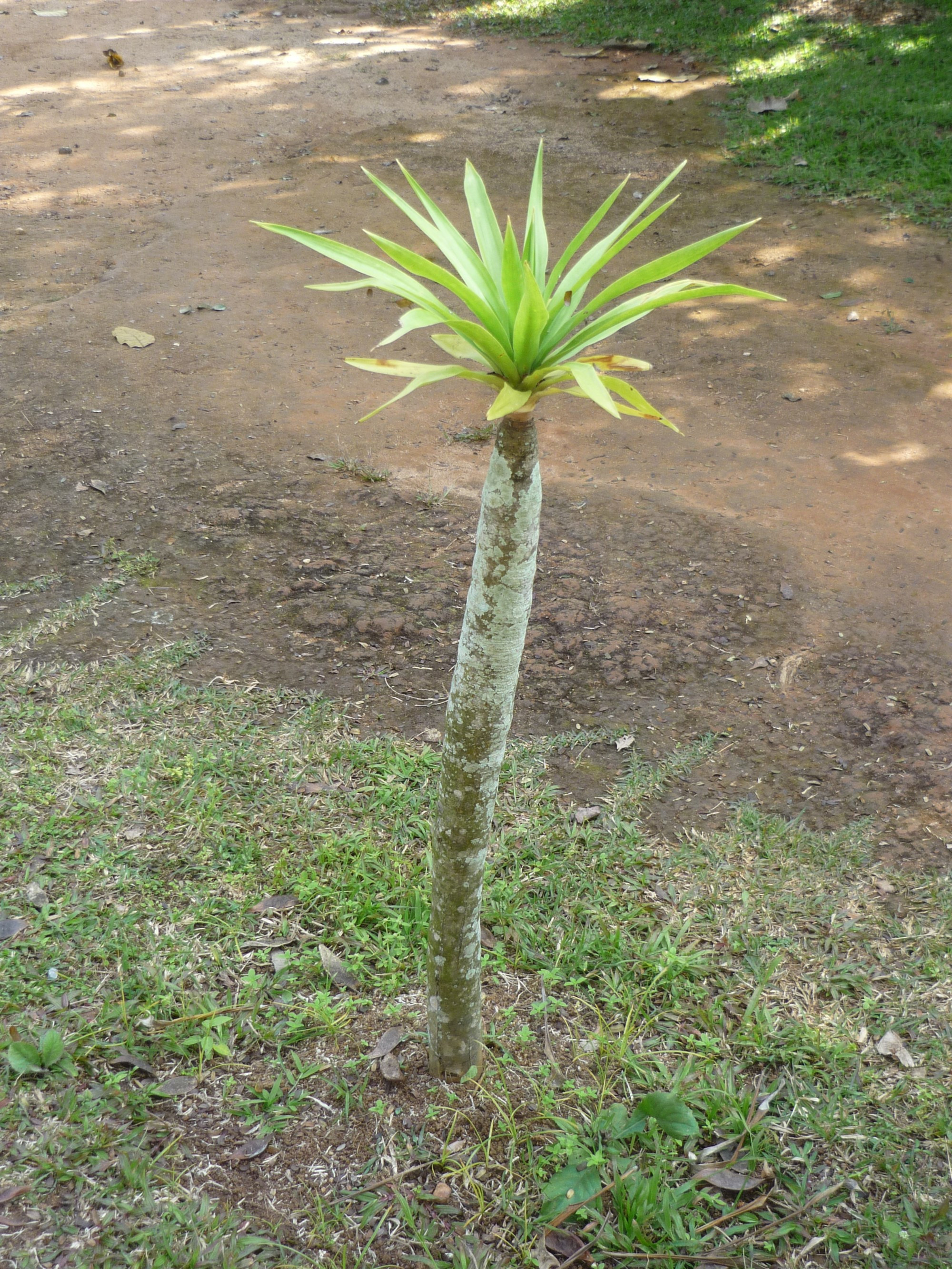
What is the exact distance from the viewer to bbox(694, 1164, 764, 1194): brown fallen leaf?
1.96 m

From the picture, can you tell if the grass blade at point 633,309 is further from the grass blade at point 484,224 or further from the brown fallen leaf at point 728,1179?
the brown fallen leaf at point 728,1179

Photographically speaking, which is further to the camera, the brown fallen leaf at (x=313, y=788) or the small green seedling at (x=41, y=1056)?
the brown fallen leaf at (x=313, y=788)

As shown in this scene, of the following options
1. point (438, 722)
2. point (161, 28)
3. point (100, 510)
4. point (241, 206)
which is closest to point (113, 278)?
point (241, 206)

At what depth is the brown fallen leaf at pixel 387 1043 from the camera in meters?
2.18

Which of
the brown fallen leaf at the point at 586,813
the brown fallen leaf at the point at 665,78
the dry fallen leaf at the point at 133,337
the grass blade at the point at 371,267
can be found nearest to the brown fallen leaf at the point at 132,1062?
the brown fallen leaf at the point at 586,813

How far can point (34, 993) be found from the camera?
2209mm

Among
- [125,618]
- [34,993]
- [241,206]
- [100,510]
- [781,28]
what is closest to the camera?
[34,993]

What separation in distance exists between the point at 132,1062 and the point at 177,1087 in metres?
0.12

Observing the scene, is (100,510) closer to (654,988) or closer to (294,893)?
(294,893)

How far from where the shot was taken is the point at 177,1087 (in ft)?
6.75

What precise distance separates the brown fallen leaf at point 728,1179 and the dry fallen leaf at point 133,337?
4993 millimetres

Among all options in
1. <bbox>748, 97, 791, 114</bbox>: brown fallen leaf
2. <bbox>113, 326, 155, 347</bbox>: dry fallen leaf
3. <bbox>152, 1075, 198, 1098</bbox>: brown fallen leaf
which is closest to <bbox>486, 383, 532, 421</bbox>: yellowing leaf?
<bbox>152, 1075, 198, 1098</bbox>: brown fallen leaf

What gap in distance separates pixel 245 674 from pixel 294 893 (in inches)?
40.9

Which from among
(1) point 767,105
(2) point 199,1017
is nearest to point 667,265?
(2) point 199,1017
